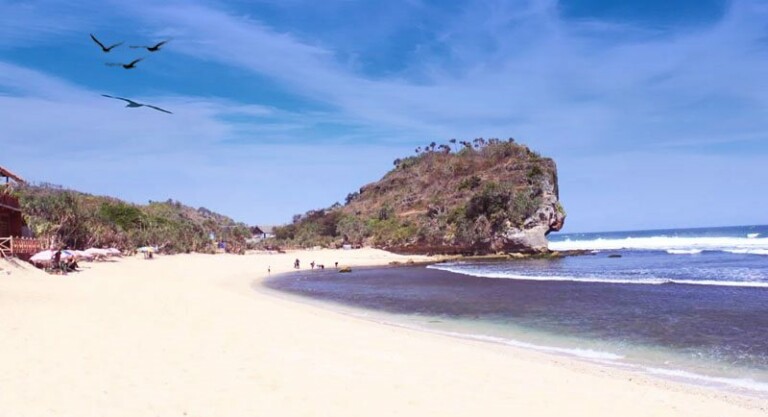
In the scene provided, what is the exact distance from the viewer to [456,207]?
77000 millimetres

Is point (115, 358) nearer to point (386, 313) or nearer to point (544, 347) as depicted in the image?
point (544, 347)

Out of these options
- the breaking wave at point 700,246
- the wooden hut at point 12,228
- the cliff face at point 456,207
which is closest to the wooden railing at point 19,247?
the wooden hut at point 12,228

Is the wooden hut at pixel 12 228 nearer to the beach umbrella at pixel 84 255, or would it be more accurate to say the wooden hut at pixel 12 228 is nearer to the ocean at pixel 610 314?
the beach umbrella at pixel 84 255

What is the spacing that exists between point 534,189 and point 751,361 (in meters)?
59.5

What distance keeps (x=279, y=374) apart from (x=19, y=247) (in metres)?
22.1

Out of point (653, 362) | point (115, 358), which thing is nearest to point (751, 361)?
point (653, 362)

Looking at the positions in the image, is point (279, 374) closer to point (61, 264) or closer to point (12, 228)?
point (61, 264)

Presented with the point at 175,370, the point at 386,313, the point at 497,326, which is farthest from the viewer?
the point at 386,313

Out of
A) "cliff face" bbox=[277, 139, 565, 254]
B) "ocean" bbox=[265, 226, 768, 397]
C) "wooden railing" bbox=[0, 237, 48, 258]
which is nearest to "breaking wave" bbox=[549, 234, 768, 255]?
"cliff face" bbox=[277, 139, 565, 254]

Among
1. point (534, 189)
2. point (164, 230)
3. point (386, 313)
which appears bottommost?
point (386, 313)

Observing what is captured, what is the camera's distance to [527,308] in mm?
19719

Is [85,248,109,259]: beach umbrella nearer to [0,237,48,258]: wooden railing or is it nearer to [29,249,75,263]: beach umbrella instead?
[0,237,48,258]: wooden railing

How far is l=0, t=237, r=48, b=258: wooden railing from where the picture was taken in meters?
23.2

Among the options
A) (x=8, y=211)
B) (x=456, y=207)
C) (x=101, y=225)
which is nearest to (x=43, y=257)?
(x=8, y=211)
